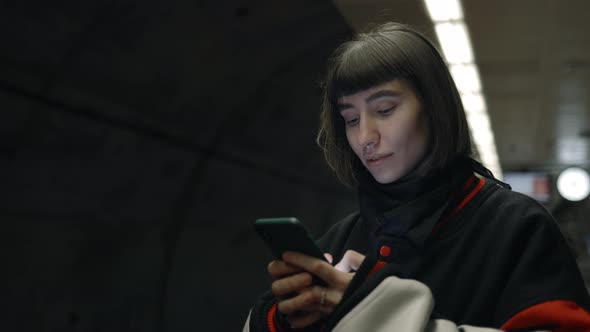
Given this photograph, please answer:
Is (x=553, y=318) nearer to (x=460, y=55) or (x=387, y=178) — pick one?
(x=387, y=178)

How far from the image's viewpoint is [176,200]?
8.28 m

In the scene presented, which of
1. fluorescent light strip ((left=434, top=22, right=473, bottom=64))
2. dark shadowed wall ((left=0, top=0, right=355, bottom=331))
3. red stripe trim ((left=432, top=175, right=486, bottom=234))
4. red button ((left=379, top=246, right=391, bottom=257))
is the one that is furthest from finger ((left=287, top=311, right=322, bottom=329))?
fluorescent light strip ((left=434, top=22, right=473, bottom=64))

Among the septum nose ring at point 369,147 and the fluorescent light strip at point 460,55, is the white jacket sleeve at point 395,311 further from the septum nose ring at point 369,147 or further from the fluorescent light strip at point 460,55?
the fluorescent light strip at point 460,55

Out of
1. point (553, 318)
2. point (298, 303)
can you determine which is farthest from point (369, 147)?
point (553, 318)

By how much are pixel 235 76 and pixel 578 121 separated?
28.2 feet

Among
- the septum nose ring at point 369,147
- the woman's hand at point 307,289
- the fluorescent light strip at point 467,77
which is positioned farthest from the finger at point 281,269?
the fluorescent light strip at point 467,77

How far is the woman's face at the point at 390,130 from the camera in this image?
6.38 feet

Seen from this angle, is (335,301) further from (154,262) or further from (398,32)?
(154,262)

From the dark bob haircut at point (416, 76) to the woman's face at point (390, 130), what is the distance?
24mm

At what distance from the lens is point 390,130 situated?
1.94 m

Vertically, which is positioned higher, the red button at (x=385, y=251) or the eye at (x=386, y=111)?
the eye at (x=386, y=111)

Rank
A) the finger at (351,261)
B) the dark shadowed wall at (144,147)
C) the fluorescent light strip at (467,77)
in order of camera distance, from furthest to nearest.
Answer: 1. the fluorescent light strip at (467,77)
2. the dark shadowed wall at (144,147)
3. the finger at (351,261)

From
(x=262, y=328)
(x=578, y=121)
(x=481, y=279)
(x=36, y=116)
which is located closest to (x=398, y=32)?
(x=481, y=279)

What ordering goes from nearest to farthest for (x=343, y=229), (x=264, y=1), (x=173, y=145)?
(x=343, y=229), (x=264, y=1), (x=173, y=145)
